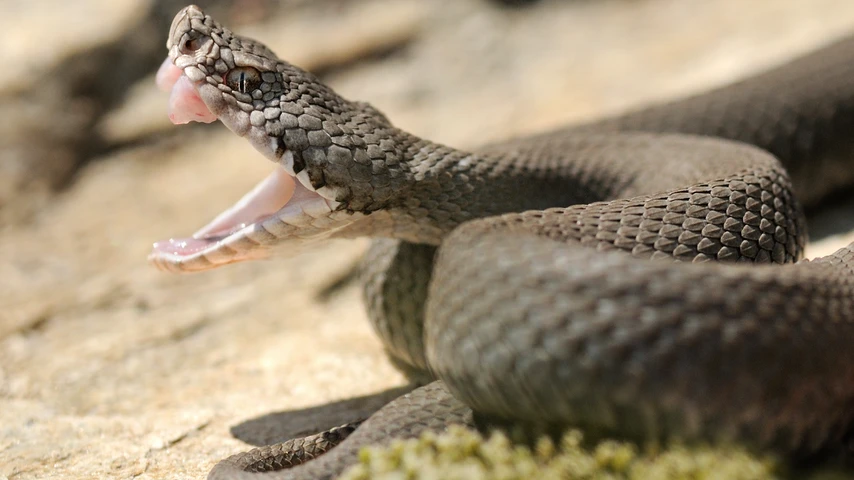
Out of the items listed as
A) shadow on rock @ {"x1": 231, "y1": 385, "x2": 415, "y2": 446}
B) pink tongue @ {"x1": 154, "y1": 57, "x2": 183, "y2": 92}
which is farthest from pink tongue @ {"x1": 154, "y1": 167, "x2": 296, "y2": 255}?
shadow on rock @ {"x1": 231, "y1": 385, "x2": 415, "y2": 446}

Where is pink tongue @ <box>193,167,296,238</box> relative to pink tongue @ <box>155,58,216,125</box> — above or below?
below

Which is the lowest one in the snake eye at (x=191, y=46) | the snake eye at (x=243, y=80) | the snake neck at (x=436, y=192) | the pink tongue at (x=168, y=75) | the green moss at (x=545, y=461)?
the green moss at (x=545, y=461)

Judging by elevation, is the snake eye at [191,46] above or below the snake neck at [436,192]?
above

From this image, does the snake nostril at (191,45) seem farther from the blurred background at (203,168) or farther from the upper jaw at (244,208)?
the blurred background at (203,168)

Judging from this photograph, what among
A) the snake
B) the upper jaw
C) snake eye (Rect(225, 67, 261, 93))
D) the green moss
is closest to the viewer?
the green moss

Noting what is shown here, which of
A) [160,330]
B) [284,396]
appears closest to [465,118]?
[160,330]

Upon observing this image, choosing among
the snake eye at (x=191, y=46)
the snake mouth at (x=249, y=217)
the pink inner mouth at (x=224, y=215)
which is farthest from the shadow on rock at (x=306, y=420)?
the snake eye at (x=191, y=46)

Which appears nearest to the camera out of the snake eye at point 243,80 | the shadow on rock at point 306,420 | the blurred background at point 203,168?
the shadow on rock at point 306,420

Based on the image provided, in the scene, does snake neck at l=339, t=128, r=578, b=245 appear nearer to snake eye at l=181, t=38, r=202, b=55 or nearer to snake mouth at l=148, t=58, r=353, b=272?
snake mouth at l=148, t=58, r=353, b=272
